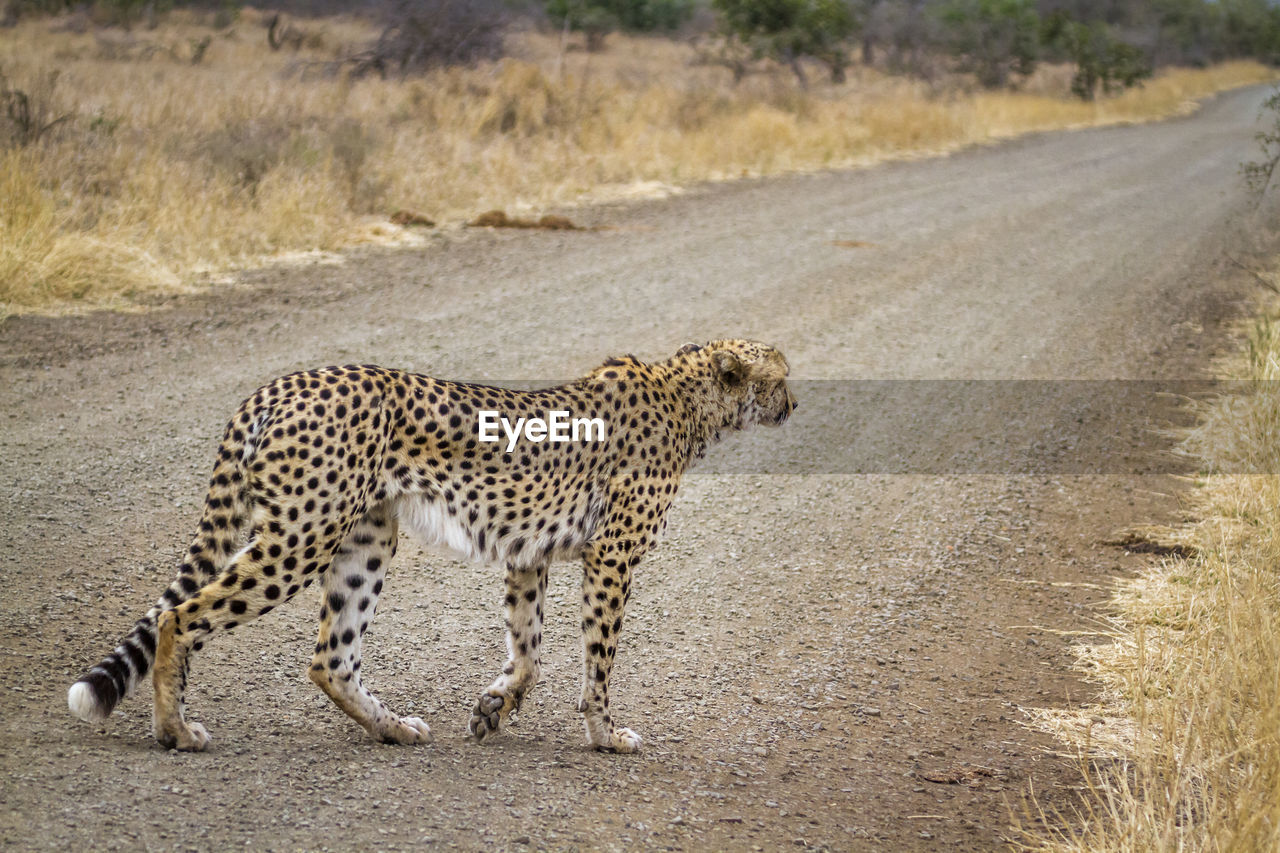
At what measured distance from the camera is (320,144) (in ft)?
41.3

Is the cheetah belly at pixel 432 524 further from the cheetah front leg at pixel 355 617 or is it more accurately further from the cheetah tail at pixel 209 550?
the cheetah tail at pixel 209 550

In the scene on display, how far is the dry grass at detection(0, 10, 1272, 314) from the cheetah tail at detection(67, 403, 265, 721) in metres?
5.56

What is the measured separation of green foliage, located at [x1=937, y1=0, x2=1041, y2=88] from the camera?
30.0m

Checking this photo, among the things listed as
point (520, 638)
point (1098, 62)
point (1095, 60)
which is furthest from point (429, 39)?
point (1098, 62)

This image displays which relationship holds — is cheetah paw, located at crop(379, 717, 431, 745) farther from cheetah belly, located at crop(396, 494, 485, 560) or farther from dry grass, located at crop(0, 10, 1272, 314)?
dry grass, located at crop(0, 10, 1272, 314)

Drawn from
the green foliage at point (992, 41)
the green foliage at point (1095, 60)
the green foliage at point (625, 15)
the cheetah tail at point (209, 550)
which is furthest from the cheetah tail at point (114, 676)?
the green foliage at point (625, 15)

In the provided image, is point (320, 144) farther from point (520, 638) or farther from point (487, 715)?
point (487, 715)

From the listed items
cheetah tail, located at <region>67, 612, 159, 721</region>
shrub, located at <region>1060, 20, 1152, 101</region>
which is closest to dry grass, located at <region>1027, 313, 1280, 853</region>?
cheetah tail, located at <region>67, 612, 159, 721</region>

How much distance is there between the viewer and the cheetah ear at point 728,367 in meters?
4.73

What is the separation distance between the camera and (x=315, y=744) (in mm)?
3959

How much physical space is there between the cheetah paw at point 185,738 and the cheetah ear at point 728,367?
Result: 2.21 m

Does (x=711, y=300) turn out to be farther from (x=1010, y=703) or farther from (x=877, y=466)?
(x=1010, y=703)

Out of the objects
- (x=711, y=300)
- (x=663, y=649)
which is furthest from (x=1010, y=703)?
(x=711, y=300)

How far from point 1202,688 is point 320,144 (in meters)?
10.5
